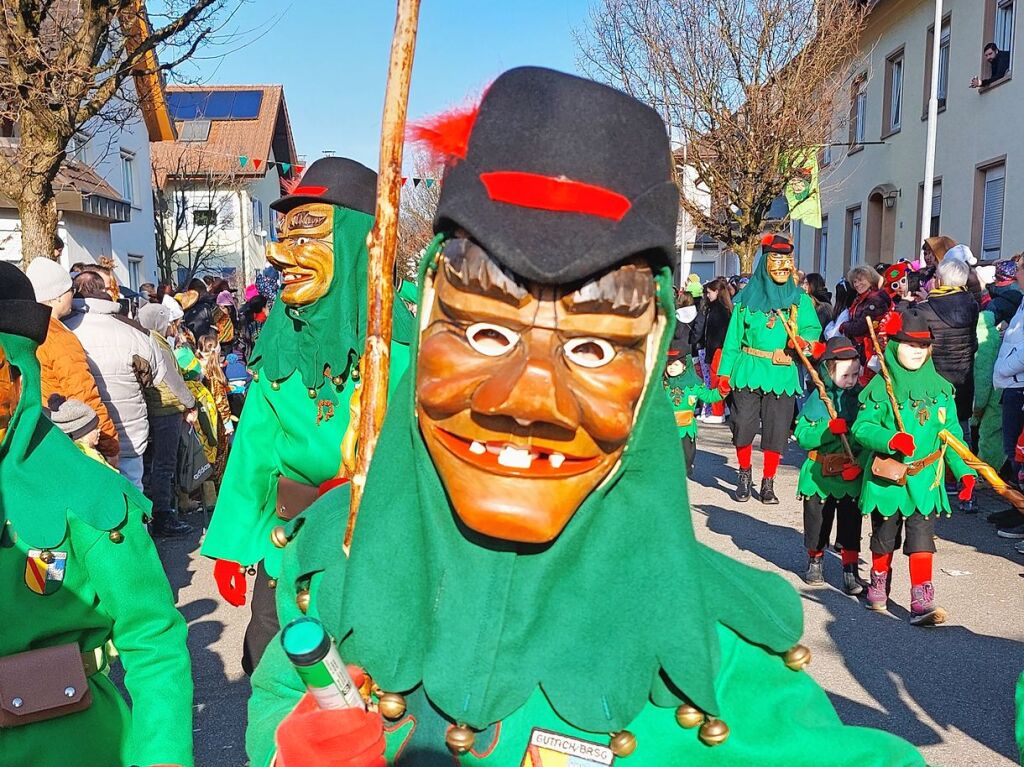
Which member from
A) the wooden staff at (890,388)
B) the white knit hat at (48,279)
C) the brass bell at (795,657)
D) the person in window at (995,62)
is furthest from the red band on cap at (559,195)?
the person in window at (995,62)

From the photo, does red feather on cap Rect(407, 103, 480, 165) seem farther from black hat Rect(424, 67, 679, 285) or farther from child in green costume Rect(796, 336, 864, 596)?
child in green costume Rect(796, 336, 864, 596)

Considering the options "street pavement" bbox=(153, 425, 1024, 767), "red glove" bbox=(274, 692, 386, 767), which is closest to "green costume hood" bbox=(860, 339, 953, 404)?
"street pavement" bbox=(153, 425, 1024, 767)

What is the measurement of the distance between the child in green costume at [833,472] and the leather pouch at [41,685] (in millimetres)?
4920

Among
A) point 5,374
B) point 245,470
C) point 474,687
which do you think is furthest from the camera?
point 245,470

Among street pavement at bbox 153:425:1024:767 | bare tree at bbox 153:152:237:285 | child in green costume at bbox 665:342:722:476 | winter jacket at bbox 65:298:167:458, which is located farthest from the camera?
bare tree at bbox 153:152:237:285

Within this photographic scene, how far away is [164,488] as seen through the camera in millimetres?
7344

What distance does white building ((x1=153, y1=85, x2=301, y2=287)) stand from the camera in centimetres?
2850

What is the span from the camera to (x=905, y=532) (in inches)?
221

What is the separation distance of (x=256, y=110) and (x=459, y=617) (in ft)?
127

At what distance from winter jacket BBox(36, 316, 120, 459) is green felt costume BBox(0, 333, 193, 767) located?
3377mm

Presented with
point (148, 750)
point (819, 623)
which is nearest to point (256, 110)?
point (819, 623)

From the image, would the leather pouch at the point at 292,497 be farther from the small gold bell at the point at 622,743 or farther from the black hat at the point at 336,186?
the small gold bell at the point at 622,743

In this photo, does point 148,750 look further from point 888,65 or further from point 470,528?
point 888,65

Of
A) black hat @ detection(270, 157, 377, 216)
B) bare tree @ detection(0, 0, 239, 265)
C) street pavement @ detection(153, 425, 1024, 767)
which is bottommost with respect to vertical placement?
street pavement @ detection(153, 425, 1024, 767)
